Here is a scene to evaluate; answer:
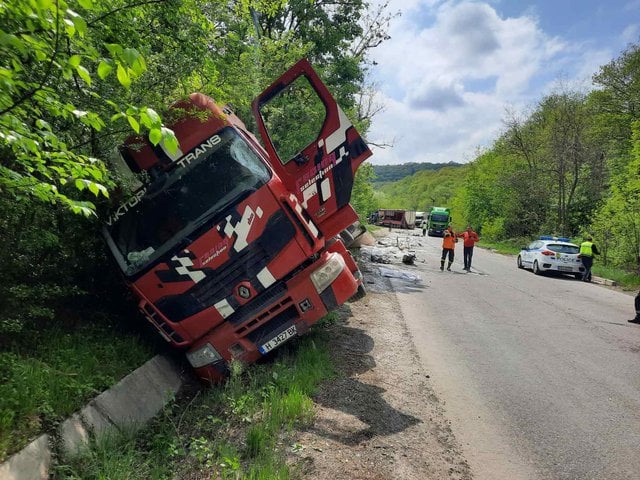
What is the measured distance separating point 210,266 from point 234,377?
3.93ft

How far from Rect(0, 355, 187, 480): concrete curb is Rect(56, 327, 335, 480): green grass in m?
0.14

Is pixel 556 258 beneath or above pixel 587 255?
above

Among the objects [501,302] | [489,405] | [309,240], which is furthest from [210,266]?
[501,302]

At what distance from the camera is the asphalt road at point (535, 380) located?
12.5 feet

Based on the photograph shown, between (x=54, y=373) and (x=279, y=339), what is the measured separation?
7.29ft

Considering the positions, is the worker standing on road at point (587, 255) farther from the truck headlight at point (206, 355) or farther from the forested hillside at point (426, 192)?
the forested hillside at point (426, 192)

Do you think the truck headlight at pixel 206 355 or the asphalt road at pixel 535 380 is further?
the truck headlight at pixel 206 355

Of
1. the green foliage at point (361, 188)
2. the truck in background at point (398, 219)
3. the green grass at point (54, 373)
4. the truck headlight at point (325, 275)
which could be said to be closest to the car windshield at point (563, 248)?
the green foliage at point (361, 188)

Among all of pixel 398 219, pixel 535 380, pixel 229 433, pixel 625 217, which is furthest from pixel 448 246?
pixel 398 219

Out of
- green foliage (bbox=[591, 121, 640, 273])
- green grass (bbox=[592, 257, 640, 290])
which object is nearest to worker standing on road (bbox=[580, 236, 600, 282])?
green grass (bbox=[592, 257, 640, 290])

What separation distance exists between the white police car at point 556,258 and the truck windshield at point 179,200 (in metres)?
15.4

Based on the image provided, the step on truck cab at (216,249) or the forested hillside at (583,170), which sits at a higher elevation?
the step on truck cab at (216,249)

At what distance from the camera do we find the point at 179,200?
195 inches

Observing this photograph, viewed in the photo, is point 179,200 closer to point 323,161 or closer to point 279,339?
point 279,339
